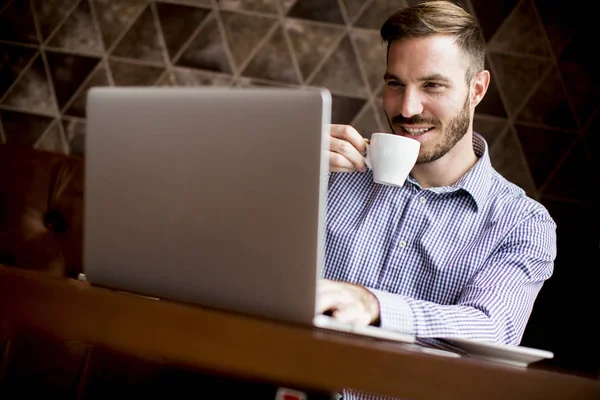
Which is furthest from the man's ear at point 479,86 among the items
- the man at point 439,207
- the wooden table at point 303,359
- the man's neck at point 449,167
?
the wooden table at point 303,359

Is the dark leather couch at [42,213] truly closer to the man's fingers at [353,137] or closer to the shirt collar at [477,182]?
the man's fingers at [353,137]

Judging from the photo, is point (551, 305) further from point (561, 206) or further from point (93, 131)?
point (93, 131)

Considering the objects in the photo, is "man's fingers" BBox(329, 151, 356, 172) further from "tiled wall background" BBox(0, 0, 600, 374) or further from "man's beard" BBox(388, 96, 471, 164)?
"tiled wall background" BBox(0, 0, 600, 374)

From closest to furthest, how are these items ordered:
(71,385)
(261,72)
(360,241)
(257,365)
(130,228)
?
(257,365)
(130,228)
(71,385)
(360,241)
(261,72)

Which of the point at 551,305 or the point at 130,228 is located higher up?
the point at 551,305

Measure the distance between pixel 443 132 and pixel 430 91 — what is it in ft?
0.36

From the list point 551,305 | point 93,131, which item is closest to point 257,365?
point 93,131

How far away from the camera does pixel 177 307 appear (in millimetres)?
574

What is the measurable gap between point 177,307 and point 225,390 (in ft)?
2.20

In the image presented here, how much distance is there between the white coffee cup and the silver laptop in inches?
20.6

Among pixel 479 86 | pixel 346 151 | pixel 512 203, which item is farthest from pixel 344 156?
pixel 479 86

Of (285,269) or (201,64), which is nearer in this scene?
(285,269)

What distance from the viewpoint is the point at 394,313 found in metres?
0.98

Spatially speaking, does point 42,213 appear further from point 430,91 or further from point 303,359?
point 303,359
